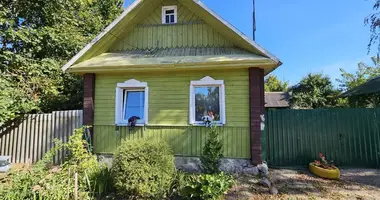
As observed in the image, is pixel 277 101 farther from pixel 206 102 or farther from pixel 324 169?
pixel 206 102

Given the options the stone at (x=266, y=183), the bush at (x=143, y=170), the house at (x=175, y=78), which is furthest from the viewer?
the house at (x=175, y=78)

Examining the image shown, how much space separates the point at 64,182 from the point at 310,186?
5.76 m

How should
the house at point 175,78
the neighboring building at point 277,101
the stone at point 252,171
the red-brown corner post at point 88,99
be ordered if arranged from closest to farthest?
the stone at point 252,171 → the house at point 175,78 → the red-brown corner post at point 88,99 → the neighboring building at point 277,101

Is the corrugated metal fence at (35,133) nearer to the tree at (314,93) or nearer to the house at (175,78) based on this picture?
the house at (175,78)

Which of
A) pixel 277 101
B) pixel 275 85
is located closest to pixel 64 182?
pixel 277 101

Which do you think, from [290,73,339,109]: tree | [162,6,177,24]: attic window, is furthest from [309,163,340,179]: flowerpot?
[290,73,339,109]: tree

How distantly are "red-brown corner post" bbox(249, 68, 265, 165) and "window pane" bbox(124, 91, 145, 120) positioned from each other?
3410 mm

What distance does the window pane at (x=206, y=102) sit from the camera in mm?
6684

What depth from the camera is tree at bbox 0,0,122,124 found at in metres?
8.75

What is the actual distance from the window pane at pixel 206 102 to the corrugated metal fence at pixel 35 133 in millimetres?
4014

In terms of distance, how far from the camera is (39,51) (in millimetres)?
10789

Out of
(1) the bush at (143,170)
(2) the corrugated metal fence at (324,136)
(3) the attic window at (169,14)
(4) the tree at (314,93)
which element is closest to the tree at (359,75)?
(4) the tree at (314,93)

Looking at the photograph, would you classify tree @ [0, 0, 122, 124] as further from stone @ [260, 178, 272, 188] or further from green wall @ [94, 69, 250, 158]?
stone @ [260, 178, 272, 188]

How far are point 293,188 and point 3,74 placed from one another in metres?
11.1
